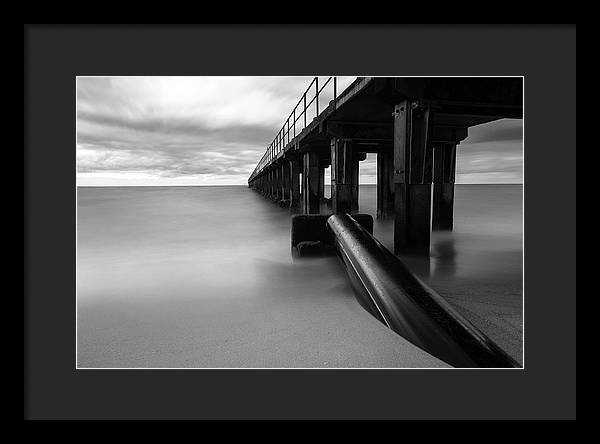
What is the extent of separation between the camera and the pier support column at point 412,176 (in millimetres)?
5672

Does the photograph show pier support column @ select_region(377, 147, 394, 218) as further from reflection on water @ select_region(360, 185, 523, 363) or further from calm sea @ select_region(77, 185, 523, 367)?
calm sea @ select_region(77, 185, 523, 367)

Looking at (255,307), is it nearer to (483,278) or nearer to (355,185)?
(483,278)

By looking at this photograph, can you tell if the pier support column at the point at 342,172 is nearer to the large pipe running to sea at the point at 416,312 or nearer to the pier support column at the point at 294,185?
the large pipe running to sea at the point at 416,312

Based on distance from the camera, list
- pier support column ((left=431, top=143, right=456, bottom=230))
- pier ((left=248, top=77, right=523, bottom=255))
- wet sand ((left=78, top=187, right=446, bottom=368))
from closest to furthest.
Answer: wet sand ((left=78, top=187, right=446, bottom=368)), pier ((left=248, top=77, right=523, bottom=255)), pier support column ((left=431, top=143, right=456, bottom=230))

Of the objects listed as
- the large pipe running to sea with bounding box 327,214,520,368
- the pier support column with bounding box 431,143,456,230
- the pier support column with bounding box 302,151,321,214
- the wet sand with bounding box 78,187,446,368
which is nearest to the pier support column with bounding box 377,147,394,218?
the pier support column with bounding box 302,151,321,214

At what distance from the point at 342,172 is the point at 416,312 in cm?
746

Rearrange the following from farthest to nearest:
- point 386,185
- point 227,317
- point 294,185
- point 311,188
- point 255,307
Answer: point 294,185
point 386,185
point 311,188
point 255,307
point 227,317

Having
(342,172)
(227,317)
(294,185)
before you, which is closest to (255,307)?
(227,317)

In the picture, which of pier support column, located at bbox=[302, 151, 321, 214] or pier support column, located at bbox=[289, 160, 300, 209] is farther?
pier support column, located at bbox=[289, 160, 300, 209]

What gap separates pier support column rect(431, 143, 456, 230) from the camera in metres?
10.0

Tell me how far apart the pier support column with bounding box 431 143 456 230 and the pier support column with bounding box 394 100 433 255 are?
177 inches

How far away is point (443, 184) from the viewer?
10.0 meters

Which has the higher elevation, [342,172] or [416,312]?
[342,172]
